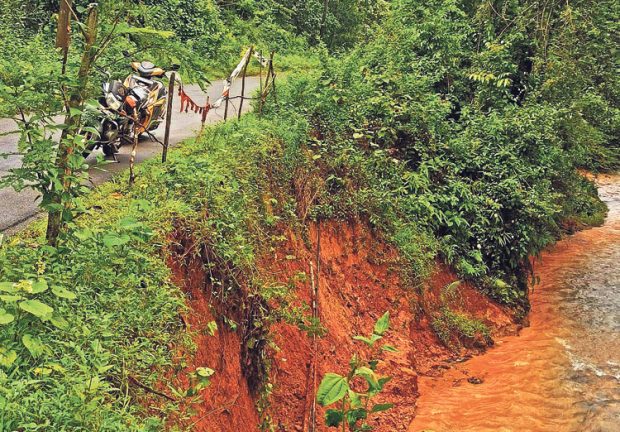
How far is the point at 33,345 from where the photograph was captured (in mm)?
3518

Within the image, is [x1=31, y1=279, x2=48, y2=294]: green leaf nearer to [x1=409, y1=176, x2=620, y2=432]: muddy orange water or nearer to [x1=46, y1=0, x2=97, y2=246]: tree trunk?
[x1=46, y1=0, x2=97, y2=246]: tree trunk

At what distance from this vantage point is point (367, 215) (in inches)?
398

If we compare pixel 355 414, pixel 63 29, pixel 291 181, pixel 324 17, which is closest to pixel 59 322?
pixel 355 414

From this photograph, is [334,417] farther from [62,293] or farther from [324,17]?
[324,17]

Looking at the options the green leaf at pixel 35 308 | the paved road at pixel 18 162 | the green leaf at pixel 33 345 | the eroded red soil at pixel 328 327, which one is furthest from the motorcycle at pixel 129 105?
the green leaf at pixel 33 345

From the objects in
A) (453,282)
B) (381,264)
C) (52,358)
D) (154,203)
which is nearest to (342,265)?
(381,264)

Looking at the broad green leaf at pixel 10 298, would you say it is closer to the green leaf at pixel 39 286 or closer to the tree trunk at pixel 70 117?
the green leaf at pixel 39 286

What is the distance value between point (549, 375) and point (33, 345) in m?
7.65

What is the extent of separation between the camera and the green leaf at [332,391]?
3.47m

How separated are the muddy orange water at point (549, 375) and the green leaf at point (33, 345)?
17.7 ft

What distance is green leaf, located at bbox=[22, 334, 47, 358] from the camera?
3.48m

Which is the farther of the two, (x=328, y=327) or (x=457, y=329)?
(x=457, y=329)

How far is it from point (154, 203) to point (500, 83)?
364 inches

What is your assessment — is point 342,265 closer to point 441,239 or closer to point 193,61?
point 441,239
